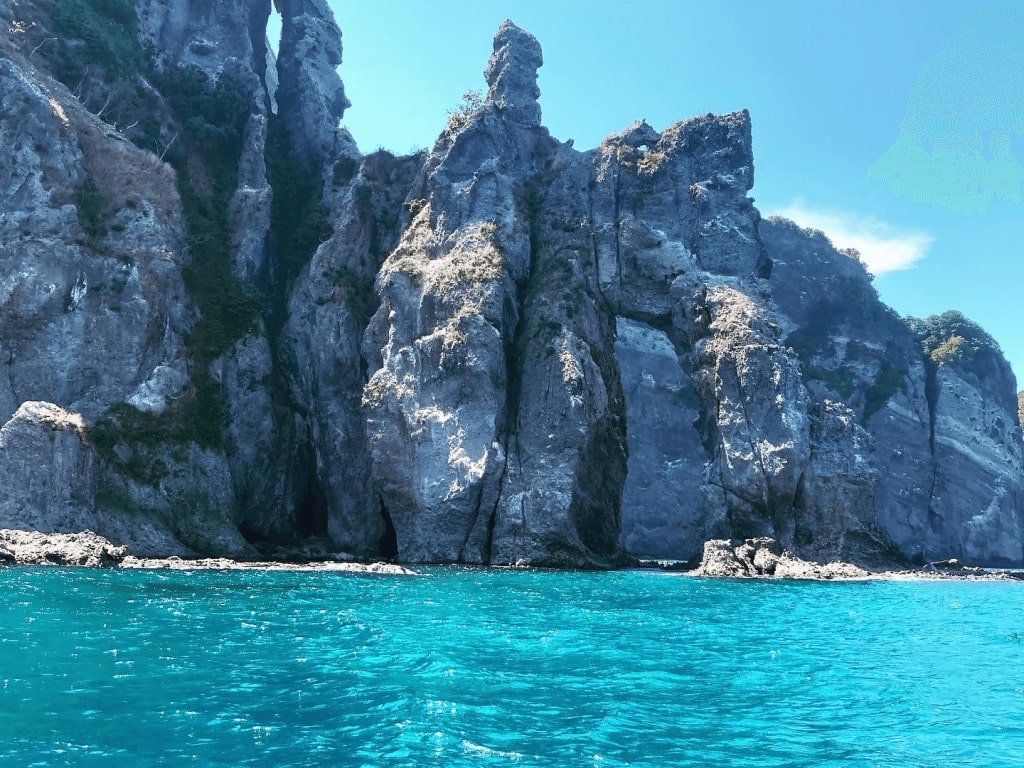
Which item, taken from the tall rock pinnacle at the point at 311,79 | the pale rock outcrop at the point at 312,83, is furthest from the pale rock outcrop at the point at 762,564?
the tall rock pinnacle at the point at 311,79

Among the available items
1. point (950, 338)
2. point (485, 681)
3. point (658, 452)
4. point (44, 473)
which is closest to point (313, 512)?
point (44, 473)

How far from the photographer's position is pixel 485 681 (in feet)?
51.9

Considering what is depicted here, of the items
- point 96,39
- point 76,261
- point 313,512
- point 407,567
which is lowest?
point 407,567

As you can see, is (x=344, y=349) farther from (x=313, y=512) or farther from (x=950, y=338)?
(x=950, y=338)

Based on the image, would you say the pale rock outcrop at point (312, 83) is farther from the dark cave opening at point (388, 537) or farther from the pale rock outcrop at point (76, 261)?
the dark cave opening at point (388, 537)

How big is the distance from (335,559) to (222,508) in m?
8.50

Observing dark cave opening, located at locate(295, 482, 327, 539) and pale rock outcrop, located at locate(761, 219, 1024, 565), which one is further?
pale rock outcrop, located at locate(761, 219, 1024, 565)

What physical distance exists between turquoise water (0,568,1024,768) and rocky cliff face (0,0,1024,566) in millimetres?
21100

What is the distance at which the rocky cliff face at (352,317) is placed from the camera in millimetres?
49688

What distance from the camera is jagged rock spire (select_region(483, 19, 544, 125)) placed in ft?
226

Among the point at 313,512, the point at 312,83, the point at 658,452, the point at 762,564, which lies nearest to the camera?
the point at 762,564

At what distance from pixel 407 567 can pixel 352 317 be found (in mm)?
24798

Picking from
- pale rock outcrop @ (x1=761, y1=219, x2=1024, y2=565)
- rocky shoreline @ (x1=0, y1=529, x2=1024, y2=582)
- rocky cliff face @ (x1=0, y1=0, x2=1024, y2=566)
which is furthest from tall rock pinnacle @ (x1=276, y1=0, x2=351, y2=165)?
pale rock outcrop @ (x1=761, y1=219, x2=1024, y2=565)

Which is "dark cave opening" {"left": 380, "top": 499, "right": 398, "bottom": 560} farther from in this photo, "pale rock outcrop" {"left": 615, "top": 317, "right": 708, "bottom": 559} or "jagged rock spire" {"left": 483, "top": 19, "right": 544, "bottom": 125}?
"pale rock outcrop" {"left": 615, "top": 317, "right": 708, "bottom": 559}
